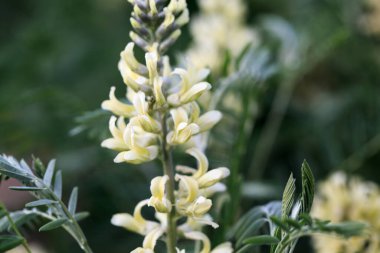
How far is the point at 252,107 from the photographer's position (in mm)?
1122

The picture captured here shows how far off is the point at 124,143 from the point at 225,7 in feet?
2.28

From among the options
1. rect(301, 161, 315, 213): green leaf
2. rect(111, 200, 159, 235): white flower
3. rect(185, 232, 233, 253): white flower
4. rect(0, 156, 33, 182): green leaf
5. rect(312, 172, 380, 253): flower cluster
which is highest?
rect(0, 156, 33, 182): green leaf

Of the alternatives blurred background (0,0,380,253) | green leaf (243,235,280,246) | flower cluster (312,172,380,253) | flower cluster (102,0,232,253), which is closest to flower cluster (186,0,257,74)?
blurred background (0,0,380,253)

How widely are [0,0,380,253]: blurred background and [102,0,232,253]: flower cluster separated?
0.22m

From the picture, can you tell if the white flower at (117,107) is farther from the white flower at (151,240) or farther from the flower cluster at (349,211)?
the flower cluster at (349,211)

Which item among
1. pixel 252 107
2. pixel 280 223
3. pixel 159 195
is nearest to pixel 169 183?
pixel 159 195

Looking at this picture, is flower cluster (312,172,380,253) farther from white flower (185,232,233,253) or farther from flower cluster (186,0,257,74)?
flower cluster (186,0,257,74)

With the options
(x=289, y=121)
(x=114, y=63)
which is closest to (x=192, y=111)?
(x=289, y=121)

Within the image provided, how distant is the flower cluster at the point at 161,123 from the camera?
56 centimetres

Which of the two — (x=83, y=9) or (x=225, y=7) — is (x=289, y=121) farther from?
(x=83, y=9)

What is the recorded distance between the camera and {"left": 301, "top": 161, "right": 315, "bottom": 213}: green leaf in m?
0.51

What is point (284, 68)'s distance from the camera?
1097mm

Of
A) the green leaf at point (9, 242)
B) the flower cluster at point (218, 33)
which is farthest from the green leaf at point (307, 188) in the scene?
the flower cluster at point (218, 33)

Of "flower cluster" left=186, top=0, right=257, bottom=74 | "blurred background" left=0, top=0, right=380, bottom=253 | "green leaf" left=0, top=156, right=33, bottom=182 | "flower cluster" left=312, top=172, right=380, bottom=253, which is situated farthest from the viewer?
"flower cluster" left=186, top=0, right=257, bottom=74
